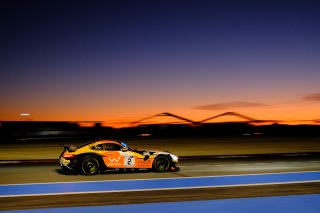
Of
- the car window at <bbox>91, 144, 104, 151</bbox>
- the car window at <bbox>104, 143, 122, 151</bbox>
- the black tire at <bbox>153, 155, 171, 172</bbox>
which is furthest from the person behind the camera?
the black tire at <bbox>153, 155, 171, 172</bbox>

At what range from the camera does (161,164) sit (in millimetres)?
16203

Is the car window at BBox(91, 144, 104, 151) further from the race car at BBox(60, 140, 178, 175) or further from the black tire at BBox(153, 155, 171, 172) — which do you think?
the black tire at BBox(153, 155, 171, 172)

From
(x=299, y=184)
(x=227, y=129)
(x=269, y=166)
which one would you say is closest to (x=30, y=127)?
(x=227, y=129)

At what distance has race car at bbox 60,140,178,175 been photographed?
15438mm

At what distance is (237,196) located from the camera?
427 inches

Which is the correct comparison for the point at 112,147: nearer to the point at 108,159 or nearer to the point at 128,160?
the point at 108,159

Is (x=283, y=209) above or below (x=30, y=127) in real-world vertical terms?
below

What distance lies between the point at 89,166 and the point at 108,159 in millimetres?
673

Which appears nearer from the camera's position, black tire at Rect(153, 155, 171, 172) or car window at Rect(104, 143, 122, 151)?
car window at Rect(104, 143, 122, 151)

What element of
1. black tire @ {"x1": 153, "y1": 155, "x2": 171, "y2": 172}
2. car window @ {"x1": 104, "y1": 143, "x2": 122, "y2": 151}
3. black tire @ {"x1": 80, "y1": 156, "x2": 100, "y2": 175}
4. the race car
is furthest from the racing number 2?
black tire @ {"x1": 80, "y1": 156, "x2": 100, "y2": 175}

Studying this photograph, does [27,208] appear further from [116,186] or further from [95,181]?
[95,181]

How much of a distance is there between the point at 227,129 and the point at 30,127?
108 ft

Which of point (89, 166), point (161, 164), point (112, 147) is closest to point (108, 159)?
point (112, 147)

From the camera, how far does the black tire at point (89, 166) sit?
1541cm
